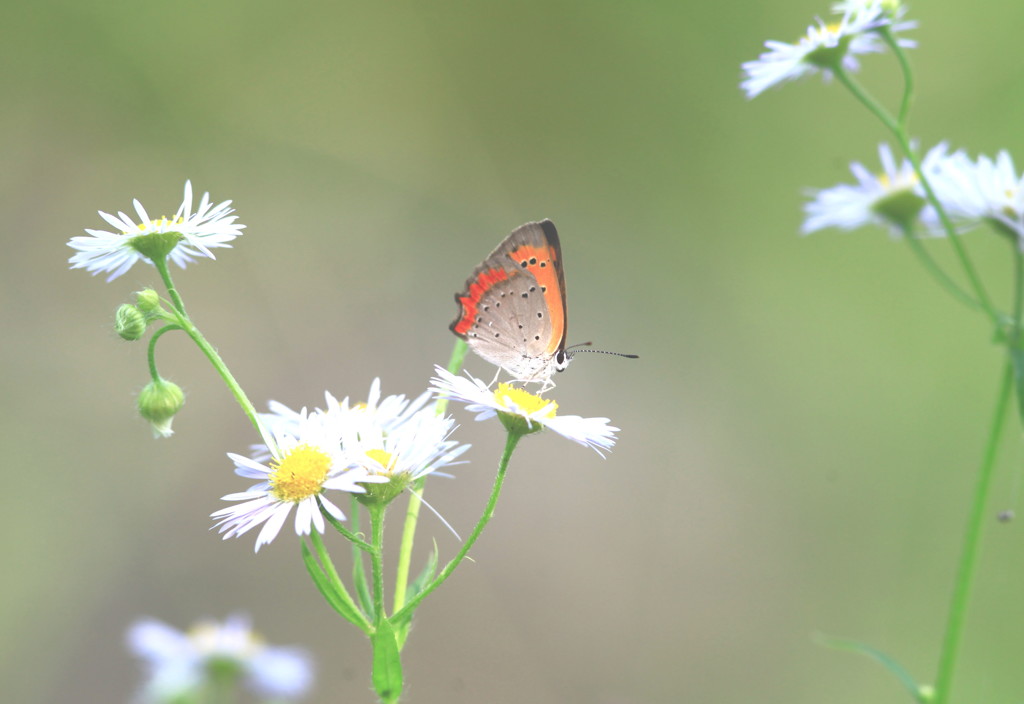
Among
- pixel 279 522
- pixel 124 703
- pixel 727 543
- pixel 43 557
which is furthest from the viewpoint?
pixel 727 543

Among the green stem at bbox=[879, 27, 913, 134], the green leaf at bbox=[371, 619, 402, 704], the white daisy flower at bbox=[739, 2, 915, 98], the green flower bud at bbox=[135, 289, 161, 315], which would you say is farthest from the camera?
the white daisy flower at bbox=[739, 2, 915, 98]

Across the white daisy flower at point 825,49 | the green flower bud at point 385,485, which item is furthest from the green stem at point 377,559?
the white daisy flower at point 825,49

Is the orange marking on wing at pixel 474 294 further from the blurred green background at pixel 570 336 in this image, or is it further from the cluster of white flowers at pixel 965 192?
the blurred green background at pixel 570 336

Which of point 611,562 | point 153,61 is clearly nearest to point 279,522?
point 611,562

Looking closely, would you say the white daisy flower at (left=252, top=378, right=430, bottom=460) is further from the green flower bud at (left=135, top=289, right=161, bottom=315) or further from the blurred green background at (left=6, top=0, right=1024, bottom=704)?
the blurred green background at (left=6, top=0, right=1024, bottom=704)

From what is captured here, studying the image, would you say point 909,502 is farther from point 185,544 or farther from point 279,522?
point 279,522

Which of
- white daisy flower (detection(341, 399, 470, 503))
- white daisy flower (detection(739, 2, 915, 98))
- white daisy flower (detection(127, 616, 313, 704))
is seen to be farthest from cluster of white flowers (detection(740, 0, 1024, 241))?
white daisy flower (detection(127, 616, 313, 704))

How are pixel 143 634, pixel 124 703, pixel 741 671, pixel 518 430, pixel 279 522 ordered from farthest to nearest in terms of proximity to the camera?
1. pixel 741 671
2. pixel 124 703
3. pixel 143 634
4. pixel 518 430
5. pixel 279 522
